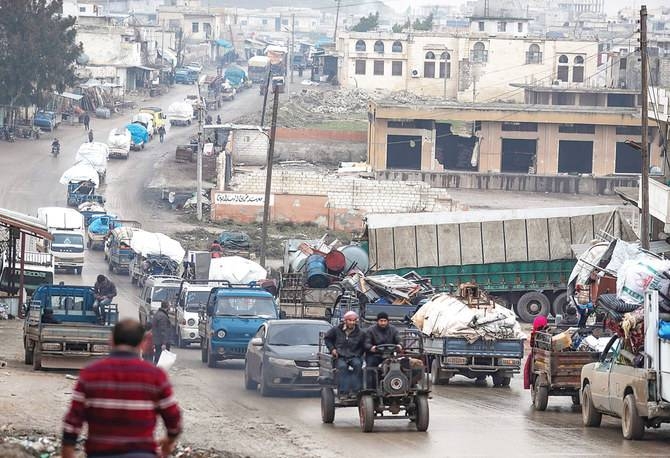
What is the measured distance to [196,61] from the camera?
184250 millimetres

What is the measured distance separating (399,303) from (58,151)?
6060 cm

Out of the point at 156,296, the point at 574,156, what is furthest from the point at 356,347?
the point at 574,156

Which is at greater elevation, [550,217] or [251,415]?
[550,217]

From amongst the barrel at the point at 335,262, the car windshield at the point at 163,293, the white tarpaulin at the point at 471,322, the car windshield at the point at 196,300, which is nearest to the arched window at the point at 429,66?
the barrel at the point at 335,262

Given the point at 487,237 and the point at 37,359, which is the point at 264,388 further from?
the point at 487,237

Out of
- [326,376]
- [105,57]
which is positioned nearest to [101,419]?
[326,376]

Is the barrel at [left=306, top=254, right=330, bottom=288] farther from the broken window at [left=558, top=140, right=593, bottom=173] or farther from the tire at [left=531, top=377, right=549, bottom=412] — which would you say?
the broken window at [left=558, top=140, right=593, bottom=173]

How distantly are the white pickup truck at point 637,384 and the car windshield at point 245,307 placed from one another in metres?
10.9

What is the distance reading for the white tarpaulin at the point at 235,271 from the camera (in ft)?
141

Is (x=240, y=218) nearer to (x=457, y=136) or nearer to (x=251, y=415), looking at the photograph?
(x=457, y=136)

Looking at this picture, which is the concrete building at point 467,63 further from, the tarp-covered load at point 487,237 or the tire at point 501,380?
the tire at point 501,380

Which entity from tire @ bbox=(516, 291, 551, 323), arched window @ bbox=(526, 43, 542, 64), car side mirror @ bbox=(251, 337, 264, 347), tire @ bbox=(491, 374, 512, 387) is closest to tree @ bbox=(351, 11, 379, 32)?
arched window @ bbox=(526, 43, 542, 64)

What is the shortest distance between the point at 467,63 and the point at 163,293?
104687mm

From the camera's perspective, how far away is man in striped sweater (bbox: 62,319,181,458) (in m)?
8.45
